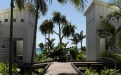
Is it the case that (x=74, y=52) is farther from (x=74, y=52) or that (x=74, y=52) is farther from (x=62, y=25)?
(x=62, y=25)

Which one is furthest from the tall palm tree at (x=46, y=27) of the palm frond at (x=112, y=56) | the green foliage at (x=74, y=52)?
the palm frond at (x=112, y=56)

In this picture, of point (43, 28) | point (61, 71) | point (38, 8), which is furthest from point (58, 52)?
point (43, 28)

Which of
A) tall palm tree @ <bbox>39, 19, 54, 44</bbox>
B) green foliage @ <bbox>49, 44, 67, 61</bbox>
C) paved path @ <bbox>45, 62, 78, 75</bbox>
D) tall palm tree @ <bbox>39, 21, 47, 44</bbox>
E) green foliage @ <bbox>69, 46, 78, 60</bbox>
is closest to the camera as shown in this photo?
paved path @ <bbox>45, 62, 78, 75</bbox>

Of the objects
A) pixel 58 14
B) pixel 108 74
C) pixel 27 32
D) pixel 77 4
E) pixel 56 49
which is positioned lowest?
pixel 108 74

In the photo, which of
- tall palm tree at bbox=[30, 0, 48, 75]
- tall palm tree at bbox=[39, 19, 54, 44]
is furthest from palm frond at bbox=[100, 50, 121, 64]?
tall palm tree at bbox=[39, 19, 54, 44]

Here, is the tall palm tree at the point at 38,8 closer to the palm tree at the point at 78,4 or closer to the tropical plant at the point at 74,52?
the palm tree at the point at 78,4

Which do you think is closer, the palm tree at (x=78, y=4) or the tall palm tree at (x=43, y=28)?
the palm tree at (x=78, y=4)

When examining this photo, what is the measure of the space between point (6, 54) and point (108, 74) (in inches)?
439

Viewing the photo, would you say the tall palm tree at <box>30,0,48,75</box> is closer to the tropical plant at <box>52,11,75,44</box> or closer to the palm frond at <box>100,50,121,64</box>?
the palm frond at <box>100,50,121,64</box>

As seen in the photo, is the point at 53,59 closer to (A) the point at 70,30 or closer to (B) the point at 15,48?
(B) the point at 15,48

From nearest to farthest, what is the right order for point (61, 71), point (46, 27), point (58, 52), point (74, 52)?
point (61, 71)
point (58, 52)
point (74, 52)
point (46, 27)

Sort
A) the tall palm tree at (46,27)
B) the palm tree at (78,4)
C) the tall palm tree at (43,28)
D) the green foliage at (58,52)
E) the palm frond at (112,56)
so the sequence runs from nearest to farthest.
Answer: the palm frond at (112,56) < the palm tree at (78,4) < the green foliage at (58,52) < the tall palm tree at (46,27) < the tall palm tree at (43,28)

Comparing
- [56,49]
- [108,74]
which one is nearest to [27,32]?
[56,49]

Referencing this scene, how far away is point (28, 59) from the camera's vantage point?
67.3ft
